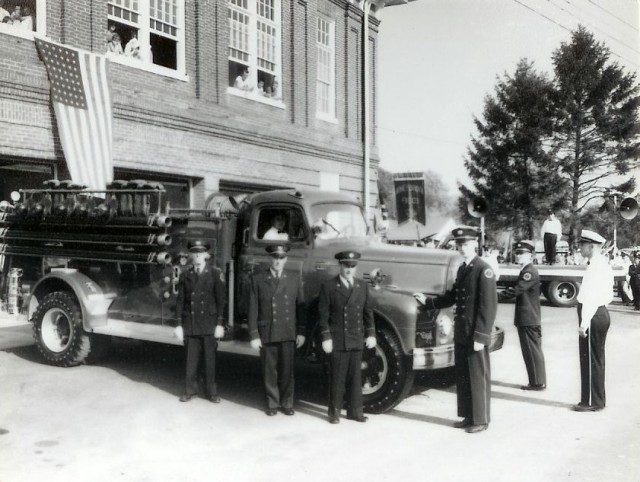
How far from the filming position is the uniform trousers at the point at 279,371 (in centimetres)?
658

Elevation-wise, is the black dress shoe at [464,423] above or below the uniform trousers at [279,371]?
below

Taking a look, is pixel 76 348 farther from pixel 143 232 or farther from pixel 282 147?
pixel 282 147

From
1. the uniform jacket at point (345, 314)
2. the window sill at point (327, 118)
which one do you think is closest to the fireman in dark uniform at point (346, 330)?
the uniform jacket at point (345, 314)

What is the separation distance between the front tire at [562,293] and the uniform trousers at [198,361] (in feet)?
41.3

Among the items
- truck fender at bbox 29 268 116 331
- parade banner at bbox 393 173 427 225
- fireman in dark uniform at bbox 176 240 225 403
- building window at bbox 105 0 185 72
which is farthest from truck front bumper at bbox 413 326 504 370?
parade banner at bbox 393 173 427 225

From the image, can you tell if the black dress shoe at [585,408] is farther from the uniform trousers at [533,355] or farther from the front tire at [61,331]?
Result: the front tire at [61,331]

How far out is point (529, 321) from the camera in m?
7.92

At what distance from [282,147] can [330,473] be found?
1238 cm

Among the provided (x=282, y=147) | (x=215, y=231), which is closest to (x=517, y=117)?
(x=282, y=147)

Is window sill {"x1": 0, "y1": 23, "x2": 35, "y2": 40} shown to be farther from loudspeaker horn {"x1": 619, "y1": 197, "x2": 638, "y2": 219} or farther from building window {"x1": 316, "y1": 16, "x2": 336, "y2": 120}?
loudspeaker horn {"x1": 619, "y1": 197, "x2": 638, "y2": 219}

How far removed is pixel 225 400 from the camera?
23.4 feet

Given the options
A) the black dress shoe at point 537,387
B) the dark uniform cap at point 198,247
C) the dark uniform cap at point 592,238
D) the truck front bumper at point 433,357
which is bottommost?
the black dress shoe at point 537,387

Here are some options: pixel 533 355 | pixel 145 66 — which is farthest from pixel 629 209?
pixel 145 66

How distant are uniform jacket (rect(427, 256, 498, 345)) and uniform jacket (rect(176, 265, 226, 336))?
8.17 feet
